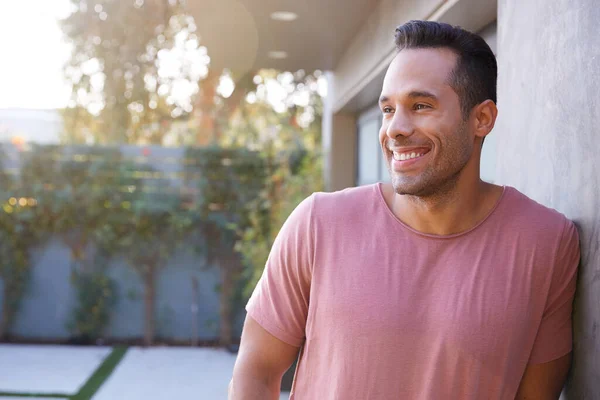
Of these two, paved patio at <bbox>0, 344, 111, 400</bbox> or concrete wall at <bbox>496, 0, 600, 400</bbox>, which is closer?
concrete wall at <bbox>496, 0, 600, 400</bbox>

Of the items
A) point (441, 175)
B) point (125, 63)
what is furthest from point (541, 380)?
point (125, 63)

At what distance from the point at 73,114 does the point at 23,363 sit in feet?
26.2

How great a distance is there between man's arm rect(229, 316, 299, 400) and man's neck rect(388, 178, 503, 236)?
412 millimetres

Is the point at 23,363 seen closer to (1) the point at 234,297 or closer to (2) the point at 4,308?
(2) the point at 4,308

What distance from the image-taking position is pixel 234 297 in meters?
7.50

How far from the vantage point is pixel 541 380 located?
160 cm

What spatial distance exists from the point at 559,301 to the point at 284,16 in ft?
13.0

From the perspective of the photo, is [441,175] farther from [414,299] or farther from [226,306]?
[226,306]

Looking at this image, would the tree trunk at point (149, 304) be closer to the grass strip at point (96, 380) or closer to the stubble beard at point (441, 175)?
the grass strip at point (96, 380)

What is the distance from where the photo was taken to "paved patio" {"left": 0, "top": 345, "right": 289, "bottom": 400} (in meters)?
5.63

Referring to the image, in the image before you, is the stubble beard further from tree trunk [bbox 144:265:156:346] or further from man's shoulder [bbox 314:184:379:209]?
tree trunk [bbox 144:265:156:346]

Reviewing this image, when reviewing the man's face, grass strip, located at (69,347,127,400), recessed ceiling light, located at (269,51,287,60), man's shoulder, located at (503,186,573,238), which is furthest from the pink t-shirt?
recessed ceiling light, located at (269,51,287,60)

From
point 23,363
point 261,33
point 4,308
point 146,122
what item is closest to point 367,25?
point 261,33


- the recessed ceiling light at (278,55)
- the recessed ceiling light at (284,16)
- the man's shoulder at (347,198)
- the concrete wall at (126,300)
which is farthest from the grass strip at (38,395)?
the man's shoulder at (347,198)
